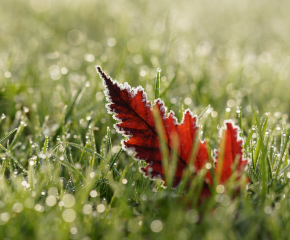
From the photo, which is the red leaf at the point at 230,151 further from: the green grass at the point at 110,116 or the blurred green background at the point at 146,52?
the blurred green background at the point at 146,52

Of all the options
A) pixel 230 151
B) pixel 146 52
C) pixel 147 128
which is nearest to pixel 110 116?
pixel 147 128

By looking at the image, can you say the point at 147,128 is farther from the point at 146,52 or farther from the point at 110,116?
the point at 146,52

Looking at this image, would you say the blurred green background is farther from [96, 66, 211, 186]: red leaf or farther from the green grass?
[96, 66, 211, 186]: red leaf

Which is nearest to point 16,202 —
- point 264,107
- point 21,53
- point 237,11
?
point 264,107

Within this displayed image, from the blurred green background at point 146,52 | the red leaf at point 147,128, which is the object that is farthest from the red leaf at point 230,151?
the blurred green background at point 146,52

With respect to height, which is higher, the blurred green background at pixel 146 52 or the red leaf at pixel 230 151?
the blurred green background at pixel 146 52

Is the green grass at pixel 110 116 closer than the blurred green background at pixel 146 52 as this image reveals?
Yes

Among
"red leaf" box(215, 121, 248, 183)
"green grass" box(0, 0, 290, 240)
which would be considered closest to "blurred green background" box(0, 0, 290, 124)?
"green grass" box(0, 0, 290, 240)
